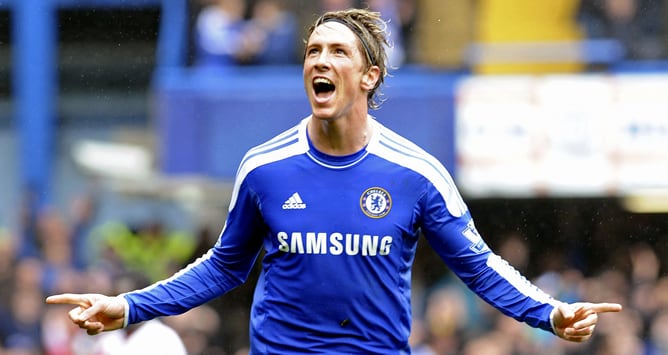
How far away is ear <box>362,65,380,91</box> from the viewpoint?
5.07 metres

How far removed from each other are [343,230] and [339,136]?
33 cm

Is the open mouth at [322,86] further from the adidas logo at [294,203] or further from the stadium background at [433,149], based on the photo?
the stadium background at [433,149]

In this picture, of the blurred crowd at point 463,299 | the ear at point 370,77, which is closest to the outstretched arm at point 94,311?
the ear at point 370,77

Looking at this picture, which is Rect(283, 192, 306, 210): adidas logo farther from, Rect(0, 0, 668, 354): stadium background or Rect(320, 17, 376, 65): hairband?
Rect(0, 0, 668, 354): stadium background

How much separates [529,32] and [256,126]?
125 inches

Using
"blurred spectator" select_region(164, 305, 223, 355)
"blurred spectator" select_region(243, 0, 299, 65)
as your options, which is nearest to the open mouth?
"blurred spectator" select_region(164, 305, 223, 355)

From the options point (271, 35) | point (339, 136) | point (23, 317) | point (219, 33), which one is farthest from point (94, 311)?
point (271, 35)

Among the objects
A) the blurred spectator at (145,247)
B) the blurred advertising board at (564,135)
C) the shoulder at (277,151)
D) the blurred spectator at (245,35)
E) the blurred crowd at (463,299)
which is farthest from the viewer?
the blurred spectator at (145,247)

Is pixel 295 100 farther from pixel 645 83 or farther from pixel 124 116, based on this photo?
pixel 124 116

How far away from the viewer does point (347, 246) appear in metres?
4.97

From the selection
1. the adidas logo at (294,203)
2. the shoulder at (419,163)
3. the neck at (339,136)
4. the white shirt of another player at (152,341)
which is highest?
Answer: the neck at (339,136)

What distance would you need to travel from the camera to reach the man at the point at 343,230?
4.97 m

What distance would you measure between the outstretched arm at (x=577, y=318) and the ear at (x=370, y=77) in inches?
40.4

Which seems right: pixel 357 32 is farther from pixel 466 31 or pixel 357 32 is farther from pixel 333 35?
pixel 466 31
